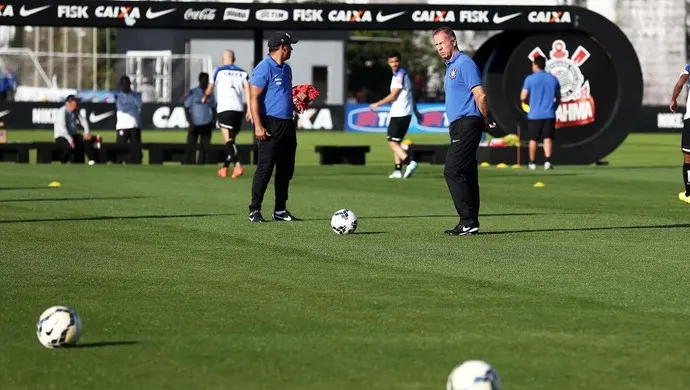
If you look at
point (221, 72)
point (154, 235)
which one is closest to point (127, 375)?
point (154, 235)

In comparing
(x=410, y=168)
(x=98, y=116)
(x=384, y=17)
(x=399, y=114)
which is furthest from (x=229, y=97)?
(x=98, y=116)

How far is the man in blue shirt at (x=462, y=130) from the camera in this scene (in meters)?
14.5

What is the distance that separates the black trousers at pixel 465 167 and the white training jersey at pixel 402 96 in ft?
34.9

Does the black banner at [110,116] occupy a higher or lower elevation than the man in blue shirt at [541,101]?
lower

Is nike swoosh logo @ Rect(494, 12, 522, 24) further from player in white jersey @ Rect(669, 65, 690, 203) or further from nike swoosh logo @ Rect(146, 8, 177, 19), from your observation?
player in white jersey @ Rect(669, 65, 690, 203)

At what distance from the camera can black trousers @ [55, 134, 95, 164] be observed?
101 feet

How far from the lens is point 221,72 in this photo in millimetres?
25391

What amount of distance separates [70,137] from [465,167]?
1742 centimetres

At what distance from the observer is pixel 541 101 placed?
28406 mm

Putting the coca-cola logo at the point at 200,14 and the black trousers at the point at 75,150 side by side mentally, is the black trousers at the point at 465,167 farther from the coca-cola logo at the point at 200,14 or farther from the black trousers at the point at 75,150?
the black trousers at the point at 75,150

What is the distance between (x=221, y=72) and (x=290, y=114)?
9651mm

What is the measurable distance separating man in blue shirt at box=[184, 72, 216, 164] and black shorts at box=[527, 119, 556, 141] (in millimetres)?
6250

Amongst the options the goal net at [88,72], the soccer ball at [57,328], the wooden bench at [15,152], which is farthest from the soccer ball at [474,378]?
the goal net at [88,72]

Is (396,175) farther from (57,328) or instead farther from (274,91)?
(57,328)
